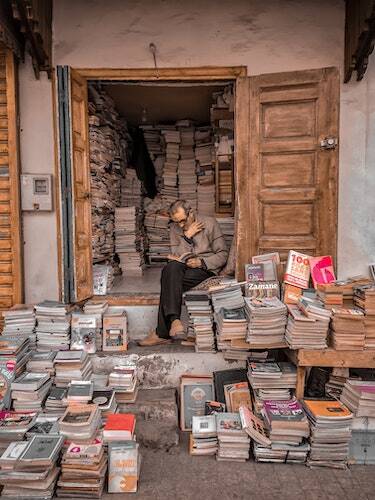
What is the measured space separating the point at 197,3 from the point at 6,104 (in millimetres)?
2064

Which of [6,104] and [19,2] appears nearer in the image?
[19,2]

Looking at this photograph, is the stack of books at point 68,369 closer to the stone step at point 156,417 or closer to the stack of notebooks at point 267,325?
the stone step at point 156,417

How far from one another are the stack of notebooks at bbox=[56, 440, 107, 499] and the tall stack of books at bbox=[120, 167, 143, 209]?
477 centimetres

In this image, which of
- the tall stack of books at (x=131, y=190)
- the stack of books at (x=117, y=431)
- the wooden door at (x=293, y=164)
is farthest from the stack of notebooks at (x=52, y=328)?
the tall stack of books at (x=131, y=190)

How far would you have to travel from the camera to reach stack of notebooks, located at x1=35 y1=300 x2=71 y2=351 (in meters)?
4.02

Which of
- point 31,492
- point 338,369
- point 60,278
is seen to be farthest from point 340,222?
point 31,492

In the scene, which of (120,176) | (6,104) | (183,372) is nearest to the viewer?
(183,372)

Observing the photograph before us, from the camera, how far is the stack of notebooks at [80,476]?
2.73 meters

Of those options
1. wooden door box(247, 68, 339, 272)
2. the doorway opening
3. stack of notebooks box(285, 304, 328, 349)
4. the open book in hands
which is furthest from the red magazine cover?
the open book in hands

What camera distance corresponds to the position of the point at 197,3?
4254 mm

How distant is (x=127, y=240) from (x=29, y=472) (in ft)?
13.9

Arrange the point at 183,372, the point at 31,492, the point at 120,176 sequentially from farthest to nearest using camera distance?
the point at 120,176 → the point at 183,372 → the point at 31,492

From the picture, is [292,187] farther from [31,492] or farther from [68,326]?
[31,492]

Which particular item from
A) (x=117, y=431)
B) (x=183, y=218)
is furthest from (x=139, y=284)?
(x=117, y=431)
